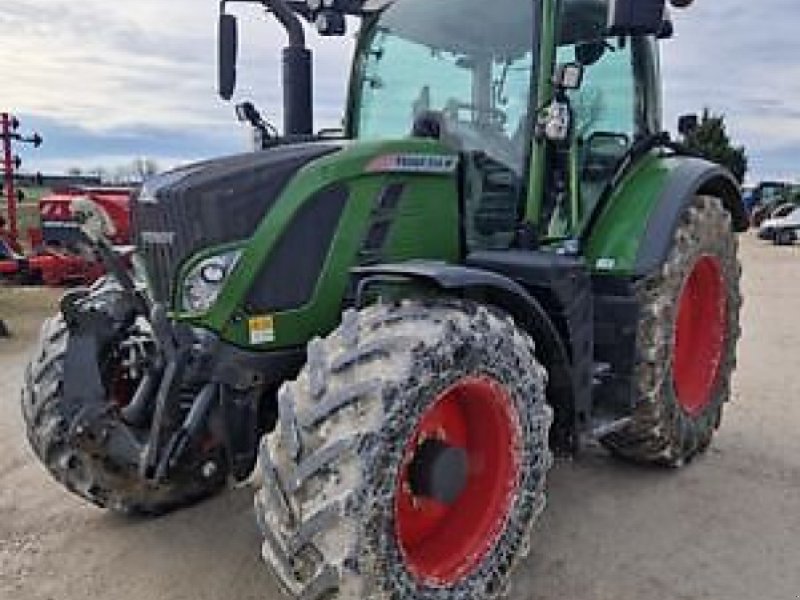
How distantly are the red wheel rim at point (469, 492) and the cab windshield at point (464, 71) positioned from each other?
→ 124 centimetres

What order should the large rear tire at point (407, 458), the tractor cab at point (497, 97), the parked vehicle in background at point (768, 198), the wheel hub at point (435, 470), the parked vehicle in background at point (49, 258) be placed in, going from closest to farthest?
the large rear tire at point (407, 458)
the wheel hub at point (435, 470)
the tractor cab at point (497, 97)
the parked vehicle in background at point (49, 258)
the parked vehicle in background at point (768, 198)

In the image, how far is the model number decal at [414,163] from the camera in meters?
3.54

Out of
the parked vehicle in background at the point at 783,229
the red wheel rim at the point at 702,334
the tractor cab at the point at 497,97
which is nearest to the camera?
the tractor cab at the point at 497,97

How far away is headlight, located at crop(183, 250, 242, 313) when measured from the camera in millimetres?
3293

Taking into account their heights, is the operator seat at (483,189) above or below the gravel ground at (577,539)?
above

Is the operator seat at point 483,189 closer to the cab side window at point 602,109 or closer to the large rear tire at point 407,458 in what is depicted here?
the cab side window at point 602,109

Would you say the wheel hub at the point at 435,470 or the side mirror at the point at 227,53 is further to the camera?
the side mirror at the point at 227,53

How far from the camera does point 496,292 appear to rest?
3477mm

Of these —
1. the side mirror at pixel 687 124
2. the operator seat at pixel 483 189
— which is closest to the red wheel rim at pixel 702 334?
the side mirror at pixel 687 124

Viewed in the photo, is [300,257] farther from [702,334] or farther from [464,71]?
[702,334]

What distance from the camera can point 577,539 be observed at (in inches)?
159

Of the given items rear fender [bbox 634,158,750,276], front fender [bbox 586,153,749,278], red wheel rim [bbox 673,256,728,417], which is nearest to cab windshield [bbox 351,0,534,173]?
front fender [bbox 586,153,749,278]

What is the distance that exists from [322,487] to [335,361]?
37cm

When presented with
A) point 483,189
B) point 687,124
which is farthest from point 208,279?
point 687,124
